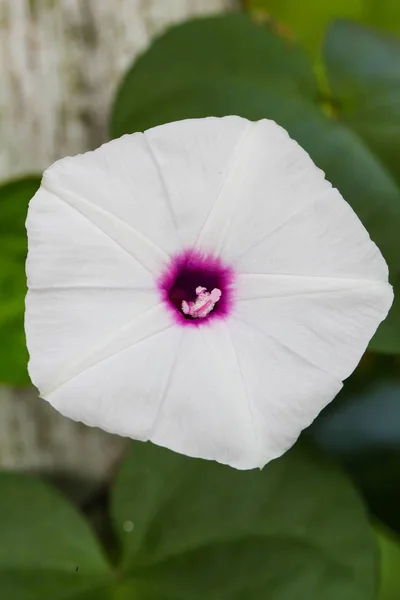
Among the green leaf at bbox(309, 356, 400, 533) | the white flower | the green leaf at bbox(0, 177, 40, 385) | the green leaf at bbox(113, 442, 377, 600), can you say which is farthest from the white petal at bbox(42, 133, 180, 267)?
the green leaf at bbox(309, 356, 400, 533)

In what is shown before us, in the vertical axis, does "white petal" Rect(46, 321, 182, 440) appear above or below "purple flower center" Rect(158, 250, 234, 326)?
below

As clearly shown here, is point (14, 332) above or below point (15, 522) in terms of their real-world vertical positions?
above

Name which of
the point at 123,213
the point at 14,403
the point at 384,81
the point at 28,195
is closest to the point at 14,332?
the point at 28,195

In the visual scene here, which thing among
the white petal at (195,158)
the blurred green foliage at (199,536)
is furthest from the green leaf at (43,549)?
the white petal at (195,158)

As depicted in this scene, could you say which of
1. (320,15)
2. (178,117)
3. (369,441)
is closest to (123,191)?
(178,117)

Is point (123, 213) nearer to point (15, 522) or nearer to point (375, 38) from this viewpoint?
point (15, 522)

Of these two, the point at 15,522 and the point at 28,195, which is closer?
the point at 28,195

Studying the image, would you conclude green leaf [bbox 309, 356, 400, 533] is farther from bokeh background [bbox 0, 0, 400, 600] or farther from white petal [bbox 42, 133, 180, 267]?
white petal [bbox 42, 133, 180, 267]
